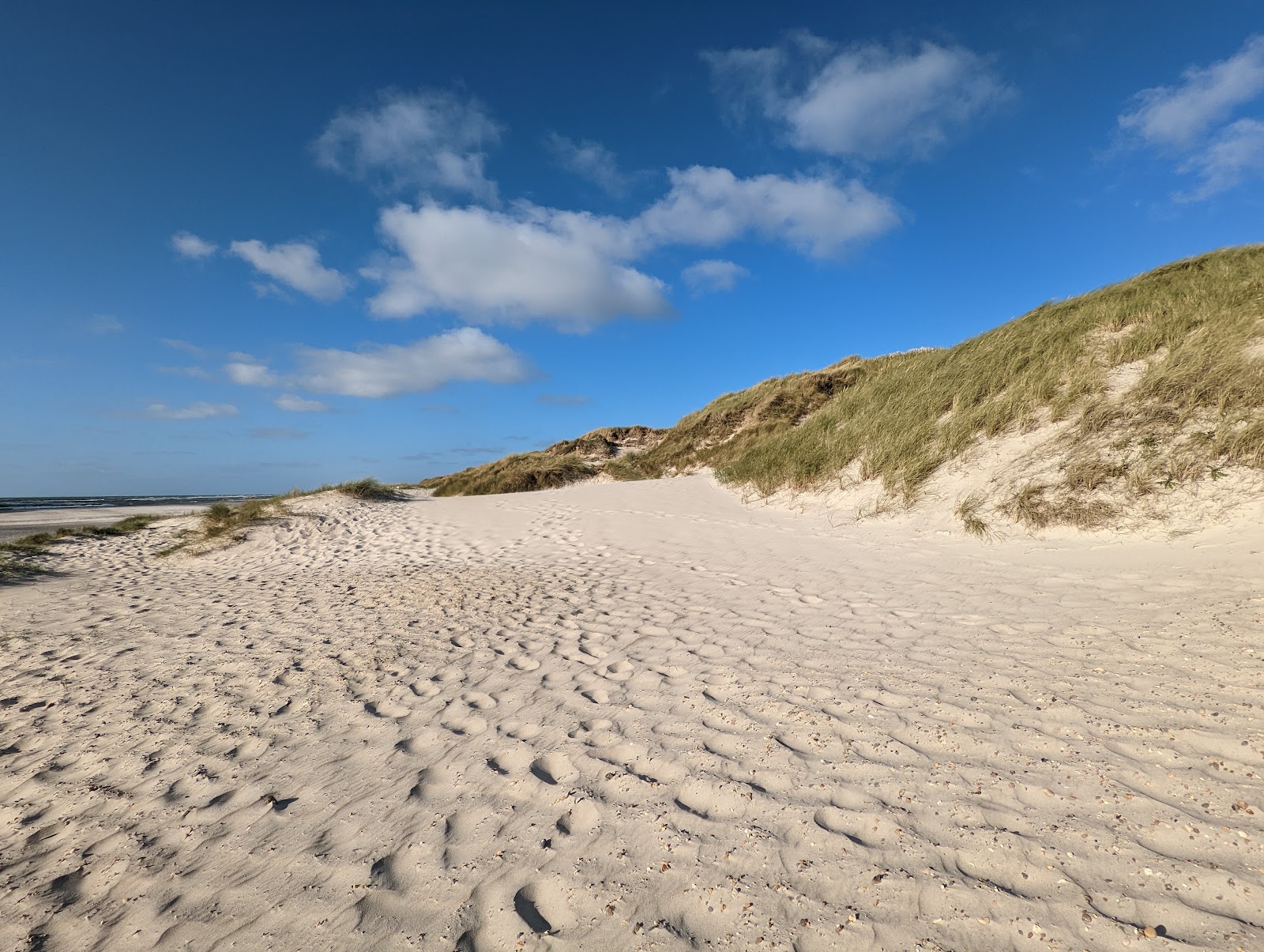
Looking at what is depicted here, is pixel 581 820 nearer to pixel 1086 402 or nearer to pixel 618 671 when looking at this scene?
pixel 618 671

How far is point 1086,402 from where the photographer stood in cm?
803

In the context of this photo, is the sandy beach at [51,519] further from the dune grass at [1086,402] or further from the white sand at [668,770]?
the dune grass at [1086,402]

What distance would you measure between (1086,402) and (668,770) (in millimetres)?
8889

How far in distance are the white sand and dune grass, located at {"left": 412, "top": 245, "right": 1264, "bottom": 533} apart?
1422mm

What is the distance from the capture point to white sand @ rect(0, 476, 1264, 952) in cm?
175

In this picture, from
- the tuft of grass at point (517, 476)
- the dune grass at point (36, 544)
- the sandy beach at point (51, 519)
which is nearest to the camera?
the dune grass at point (36, 544)

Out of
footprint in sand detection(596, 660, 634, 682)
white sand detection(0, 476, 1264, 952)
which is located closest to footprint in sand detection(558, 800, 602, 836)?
white sand detection(0, 476, 1264, 952)

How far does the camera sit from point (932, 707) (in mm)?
2896

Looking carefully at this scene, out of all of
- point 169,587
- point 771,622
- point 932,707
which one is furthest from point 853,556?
point 169,587

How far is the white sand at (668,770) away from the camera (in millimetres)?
1751

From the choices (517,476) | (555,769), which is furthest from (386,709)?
(517,476)

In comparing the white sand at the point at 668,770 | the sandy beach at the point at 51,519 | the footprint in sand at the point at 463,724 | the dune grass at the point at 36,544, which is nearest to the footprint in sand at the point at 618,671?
the white sand at the point at 668,770

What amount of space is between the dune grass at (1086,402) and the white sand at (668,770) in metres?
1.42

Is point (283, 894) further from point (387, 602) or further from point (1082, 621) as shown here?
point (1082, 621)
